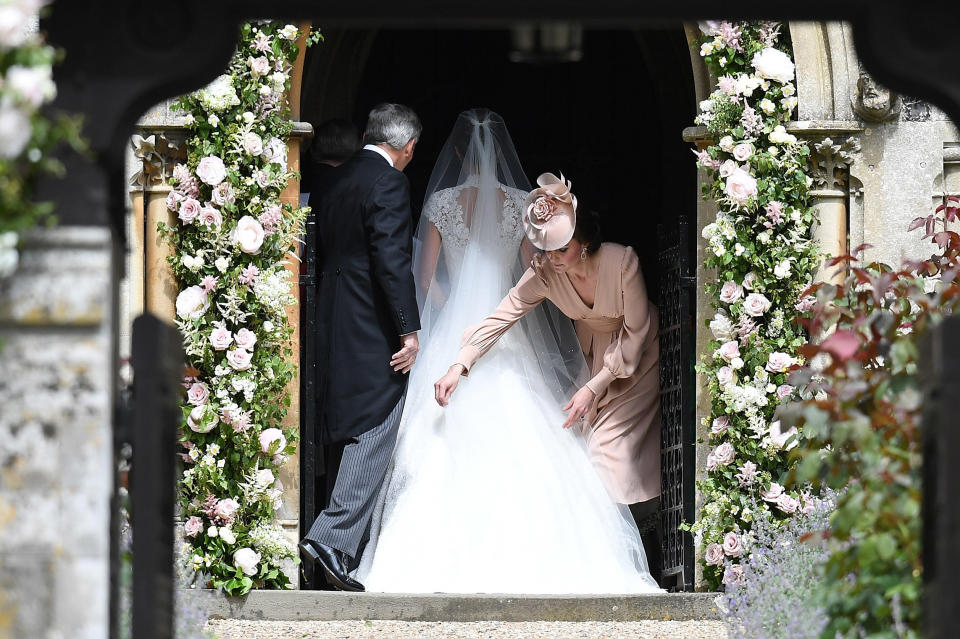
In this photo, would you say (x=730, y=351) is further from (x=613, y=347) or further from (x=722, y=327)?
(x=613, y=347)

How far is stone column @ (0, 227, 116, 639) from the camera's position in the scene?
10.6ft

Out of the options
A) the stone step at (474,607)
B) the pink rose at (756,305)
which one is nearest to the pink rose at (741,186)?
the pink rose at (756,305)

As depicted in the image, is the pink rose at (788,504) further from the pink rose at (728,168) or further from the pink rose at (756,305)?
the pink rose at (728,168)

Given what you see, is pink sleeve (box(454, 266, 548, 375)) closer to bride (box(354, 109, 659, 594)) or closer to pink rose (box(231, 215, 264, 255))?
bride (box(354, 109, 659, 594))

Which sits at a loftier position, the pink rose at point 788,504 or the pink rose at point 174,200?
the pink rose at point 174,200

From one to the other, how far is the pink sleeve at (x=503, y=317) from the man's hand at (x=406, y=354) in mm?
214

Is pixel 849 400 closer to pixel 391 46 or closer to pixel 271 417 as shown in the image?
pixel 271 417

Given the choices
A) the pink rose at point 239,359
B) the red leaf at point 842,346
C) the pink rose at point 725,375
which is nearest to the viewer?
the red leaf at point 842,346

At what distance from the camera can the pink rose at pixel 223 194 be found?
631 centimetres

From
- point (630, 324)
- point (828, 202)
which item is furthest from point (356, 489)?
point (828, 202)

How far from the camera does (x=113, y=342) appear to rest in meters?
3.36

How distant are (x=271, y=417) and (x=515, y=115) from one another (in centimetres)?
323

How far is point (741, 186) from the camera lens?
631 cm

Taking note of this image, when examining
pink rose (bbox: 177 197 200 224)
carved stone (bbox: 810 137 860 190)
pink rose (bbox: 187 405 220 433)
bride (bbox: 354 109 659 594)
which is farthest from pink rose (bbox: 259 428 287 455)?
carved stone (bbox: 810 137 860 190)
